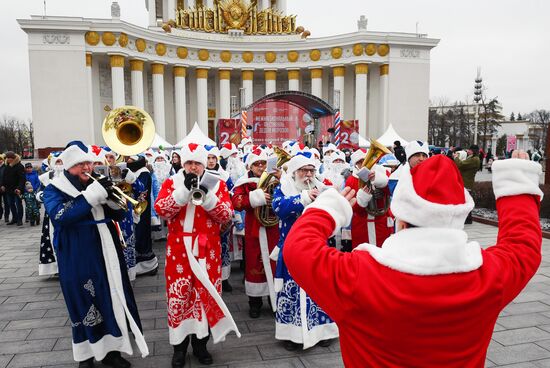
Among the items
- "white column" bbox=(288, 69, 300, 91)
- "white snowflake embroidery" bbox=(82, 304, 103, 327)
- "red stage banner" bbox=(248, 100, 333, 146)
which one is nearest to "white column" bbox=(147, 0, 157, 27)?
"white column" bbox=(288, 69, 300, 91)

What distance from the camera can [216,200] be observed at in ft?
12.3

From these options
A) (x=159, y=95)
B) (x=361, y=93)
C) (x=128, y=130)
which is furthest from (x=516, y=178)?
(x=361, y=93)

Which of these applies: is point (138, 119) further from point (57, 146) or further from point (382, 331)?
point (57, 146)

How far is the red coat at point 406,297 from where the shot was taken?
1.35 meters

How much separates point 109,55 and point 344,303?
115 ft

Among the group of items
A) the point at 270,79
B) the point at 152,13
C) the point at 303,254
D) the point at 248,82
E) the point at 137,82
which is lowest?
the point at 303,254

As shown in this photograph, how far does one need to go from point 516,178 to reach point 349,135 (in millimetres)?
21841

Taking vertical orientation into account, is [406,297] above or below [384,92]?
below

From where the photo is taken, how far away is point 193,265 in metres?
3.68

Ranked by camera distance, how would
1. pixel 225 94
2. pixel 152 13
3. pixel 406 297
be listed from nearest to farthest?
1. pixel 406 297
2. pixel 225 94
3. pixel 152 13

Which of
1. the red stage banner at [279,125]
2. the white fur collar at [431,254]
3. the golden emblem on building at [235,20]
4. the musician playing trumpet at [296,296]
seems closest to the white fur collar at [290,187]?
the musician playing trumpet at [296,296]

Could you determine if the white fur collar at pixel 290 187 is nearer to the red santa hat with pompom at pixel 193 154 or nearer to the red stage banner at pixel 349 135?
the red santa hat with pompom at pixel 193 154

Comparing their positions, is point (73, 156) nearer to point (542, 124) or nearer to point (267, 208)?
point (267, 208)

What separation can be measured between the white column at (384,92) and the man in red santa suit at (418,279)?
37169 millimetres
